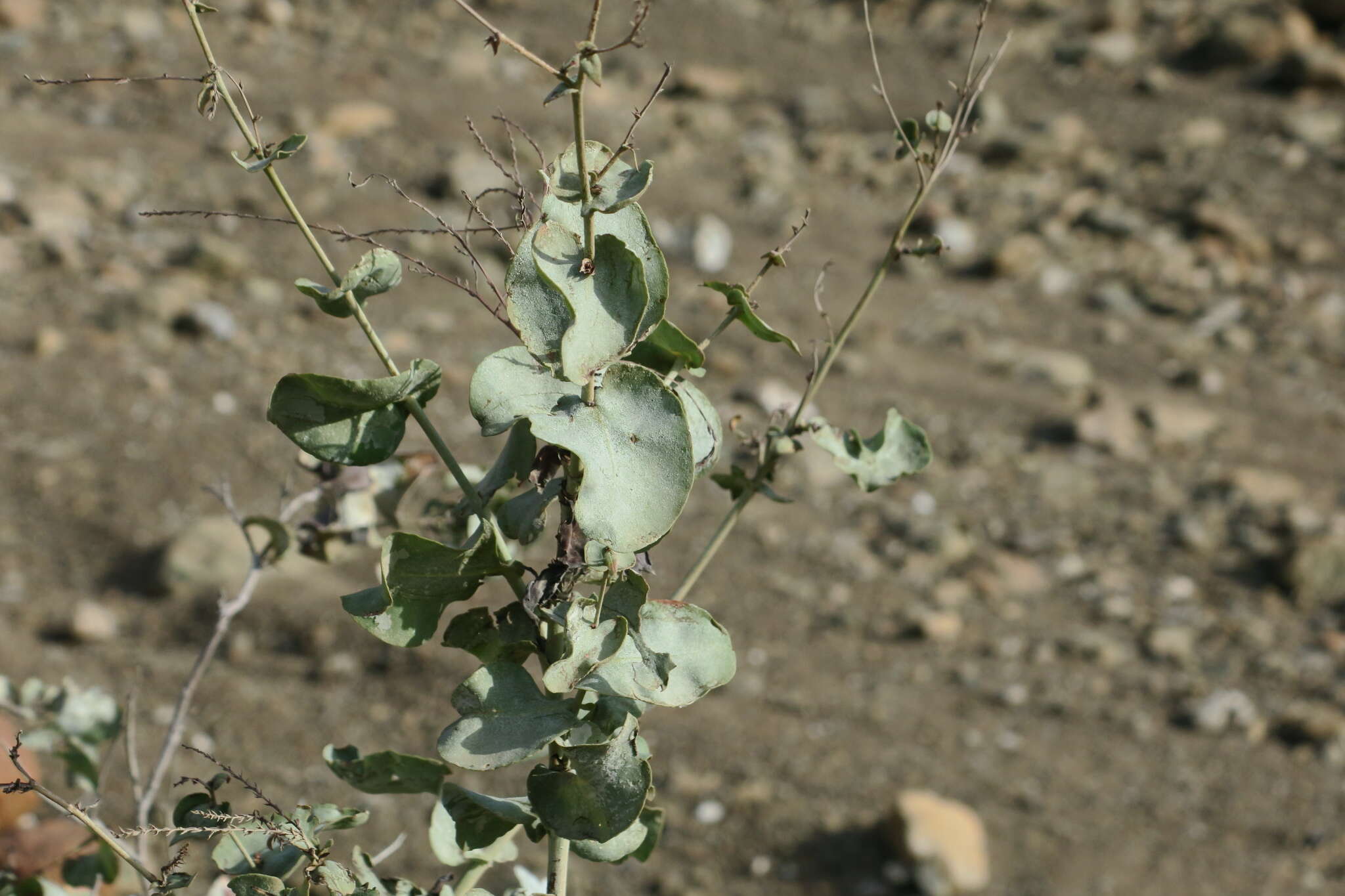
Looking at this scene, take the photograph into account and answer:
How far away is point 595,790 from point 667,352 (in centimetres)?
27

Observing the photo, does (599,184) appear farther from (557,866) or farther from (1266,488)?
(1266,488)

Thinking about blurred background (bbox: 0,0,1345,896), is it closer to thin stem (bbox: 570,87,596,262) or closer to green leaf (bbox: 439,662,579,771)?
green leaf (bbox: 439,662,579,771)

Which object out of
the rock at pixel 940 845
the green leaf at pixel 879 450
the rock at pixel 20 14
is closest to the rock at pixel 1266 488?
the rock at pixel 940 845

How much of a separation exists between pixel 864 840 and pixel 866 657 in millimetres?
580

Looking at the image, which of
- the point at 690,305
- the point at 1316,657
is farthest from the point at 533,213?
the point at 690,305

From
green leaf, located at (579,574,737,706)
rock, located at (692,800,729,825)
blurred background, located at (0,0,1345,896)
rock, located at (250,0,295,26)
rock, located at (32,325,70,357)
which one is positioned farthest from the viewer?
rock, located at (250,0,295,26)

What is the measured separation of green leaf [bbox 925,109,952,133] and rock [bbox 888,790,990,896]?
185 cm

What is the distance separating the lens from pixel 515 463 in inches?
30.2

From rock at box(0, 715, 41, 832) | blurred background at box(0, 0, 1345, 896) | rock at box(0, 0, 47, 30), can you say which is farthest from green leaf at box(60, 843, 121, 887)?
rock at box(0, 0, 47, 30)

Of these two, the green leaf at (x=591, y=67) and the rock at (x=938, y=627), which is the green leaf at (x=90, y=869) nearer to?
the green leaf at (x=591, y=67)

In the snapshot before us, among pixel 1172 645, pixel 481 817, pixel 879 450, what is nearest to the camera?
pixel 481 817

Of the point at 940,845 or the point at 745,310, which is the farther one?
the point at 940,845

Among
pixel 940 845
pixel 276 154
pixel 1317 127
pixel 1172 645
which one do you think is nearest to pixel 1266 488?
pixel 1172 645

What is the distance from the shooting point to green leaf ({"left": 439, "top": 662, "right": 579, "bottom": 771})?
0.74 m
